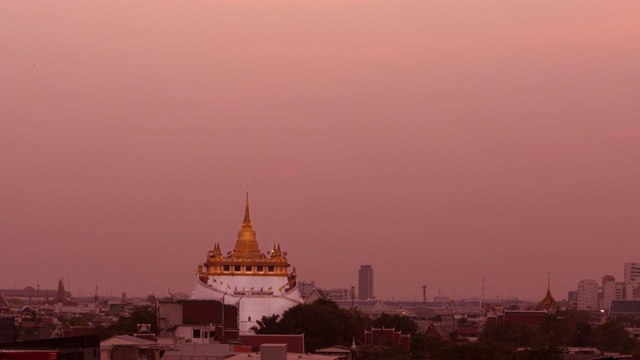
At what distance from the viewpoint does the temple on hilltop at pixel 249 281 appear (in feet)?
386

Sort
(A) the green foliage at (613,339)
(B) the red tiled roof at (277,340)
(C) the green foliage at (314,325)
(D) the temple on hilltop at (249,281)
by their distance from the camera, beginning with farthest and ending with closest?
(A) the green foliage at (613,339)
(D) the temple on hilltop at (249,281)
(C) the green foliage at (314,325)
(B) the red tiled roof at (277,340)

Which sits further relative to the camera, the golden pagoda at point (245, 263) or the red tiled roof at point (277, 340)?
the golden pagoda at point (245, 263)

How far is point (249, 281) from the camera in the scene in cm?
12112

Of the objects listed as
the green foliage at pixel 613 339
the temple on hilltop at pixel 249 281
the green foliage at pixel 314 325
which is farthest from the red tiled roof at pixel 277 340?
the green foliage at pixel 613 339

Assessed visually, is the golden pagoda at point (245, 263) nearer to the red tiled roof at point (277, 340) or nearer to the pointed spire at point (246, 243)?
the pointed spire at point (246, 243)

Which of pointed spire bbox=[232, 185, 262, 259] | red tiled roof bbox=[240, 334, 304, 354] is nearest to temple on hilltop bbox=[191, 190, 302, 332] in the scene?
pointed spire bbox=[232, 185, 262, 259]

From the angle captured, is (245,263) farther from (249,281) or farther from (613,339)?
(613,339)

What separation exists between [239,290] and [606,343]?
31.7 meters

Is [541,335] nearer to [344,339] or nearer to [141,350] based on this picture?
[344,339]

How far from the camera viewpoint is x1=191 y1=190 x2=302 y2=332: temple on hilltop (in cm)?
11769

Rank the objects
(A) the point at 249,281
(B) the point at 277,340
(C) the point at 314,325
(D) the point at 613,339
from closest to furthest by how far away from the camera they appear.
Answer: (B) the point at 277,340 < (C) the point at 314,325 < (A) the point at 249,281 < (D) the point at 613,339

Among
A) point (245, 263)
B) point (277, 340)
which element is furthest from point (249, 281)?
point (277, 340)

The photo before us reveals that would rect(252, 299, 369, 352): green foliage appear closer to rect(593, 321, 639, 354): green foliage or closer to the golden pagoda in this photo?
the golden pagoda

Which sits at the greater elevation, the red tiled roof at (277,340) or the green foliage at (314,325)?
the green foliage at (314,325)
